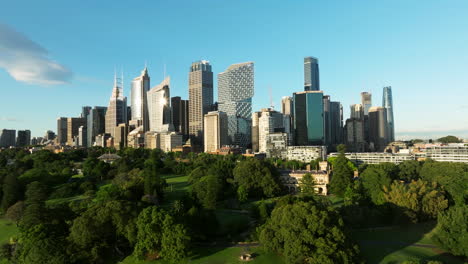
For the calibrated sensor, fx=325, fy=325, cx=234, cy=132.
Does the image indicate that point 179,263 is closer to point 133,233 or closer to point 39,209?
point 133,233

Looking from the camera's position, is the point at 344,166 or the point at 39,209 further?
the point at 344,166

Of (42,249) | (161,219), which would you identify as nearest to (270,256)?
(161,219)

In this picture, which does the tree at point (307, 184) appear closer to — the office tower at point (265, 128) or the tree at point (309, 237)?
the tree at point (309, 237)

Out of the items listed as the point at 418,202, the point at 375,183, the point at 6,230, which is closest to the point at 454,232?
the point at 418,202

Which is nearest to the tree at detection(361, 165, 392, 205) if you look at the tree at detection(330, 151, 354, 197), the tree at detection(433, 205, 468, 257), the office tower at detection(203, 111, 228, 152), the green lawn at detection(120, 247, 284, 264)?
the tree at detection(330, 151, 354, 197)

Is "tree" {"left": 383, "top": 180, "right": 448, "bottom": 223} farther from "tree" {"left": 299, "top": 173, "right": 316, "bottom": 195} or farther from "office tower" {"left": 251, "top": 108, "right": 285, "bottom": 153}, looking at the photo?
"office tower" {"left": 251, "top": 108, "right": 285, "bottom": 153}

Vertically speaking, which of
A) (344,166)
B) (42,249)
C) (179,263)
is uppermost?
(344,166)

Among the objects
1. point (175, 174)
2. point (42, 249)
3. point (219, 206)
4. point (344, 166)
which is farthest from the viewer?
point (175, 174)
